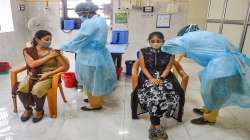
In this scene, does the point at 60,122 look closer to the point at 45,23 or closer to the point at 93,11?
the point at 93,11

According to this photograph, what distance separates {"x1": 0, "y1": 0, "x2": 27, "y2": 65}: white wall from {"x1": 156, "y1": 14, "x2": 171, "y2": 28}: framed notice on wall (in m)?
3.13

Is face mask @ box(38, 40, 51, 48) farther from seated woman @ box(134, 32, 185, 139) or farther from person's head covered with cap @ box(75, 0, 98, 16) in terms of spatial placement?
seated woman @ box(134, 32, 185, 139)

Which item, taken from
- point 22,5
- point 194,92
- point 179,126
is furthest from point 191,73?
point 22,5

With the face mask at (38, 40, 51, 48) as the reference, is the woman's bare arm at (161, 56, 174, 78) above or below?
below

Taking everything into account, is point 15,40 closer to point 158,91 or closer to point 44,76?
point 44,76

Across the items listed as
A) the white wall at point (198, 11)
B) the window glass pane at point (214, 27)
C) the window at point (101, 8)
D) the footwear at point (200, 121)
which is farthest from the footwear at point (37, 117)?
the white wall at point (198, 11)

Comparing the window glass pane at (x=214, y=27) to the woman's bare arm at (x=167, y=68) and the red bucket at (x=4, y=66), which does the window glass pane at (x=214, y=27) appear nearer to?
the woman's bare arm at (x=167, y=68)

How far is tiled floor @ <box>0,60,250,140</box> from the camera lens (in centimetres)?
199

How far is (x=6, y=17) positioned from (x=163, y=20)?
11.2ft

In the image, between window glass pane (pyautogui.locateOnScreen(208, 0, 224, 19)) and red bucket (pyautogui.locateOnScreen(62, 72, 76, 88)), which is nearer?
red bucket (pyautogui.locateOnScreen(62, 72, 76, 88))

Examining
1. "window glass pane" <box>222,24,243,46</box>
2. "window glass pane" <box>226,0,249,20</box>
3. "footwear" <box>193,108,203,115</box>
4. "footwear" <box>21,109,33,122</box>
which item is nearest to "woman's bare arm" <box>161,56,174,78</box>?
"footwear" <box>193,108,203,115</box>

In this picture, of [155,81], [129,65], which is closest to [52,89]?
[155,81]

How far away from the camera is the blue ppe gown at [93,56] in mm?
2090

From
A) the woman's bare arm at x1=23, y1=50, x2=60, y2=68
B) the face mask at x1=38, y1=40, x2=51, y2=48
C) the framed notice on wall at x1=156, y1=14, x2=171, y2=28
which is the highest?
the framed notice on wall at x1=156, y1=14, x2=171, y2=28
